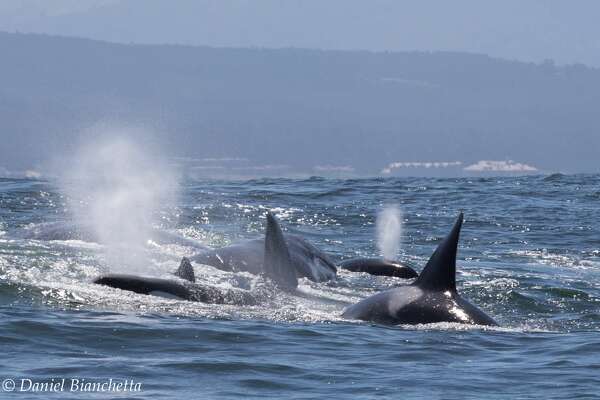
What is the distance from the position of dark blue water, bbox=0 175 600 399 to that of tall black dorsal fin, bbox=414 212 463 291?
28.2 inches

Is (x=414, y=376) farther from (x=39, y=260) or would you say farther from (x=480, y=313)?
(x=39, y=260)

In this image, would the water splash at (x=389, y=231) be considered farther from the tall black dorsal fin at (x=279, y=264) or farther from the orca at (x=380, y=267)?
the tall black dorsal fin at (x=279, y=264)

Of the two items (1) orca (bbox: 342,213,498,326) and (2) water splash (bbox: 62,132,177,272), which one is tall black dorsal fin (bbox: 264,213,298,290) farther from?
(2) water splash (bbox: 62,132,177,272)

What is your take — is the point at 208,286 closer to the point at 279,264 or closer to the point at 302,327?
the point at 279,264

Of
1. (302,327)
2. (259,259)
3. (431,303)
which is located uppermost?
(259,259)

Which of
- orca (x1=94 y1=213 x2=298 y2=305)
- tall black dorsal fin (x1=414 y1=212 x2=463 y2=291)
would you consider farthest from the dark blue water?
tall black dorsal fin (x1=414 y1=212 x2=463 y2=291)

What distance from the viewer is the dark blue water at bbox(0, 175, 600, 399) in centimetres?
1563

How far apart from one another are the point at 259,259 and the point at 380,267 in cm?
268

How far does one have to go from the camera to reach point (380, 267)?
1038 inches

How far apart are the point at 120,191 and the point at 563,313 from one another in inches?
1239

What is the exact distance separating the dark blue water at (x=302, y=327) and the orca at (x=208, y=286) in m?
0.22

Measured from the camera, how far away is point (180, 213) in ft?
123

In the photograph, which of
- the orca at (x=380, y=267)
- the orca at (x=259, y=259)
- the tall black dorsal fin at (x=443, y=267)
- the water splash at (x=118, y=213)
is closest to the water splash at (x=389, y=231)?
the orca at (x=380, y=267)

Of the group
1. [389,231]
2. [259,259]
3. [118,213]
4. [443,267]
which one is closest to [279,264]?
[259,259]
